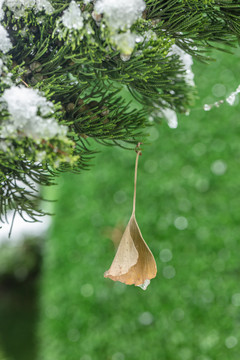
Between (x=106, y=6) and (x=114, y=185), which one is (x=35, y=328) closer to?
(x=114, y=185)

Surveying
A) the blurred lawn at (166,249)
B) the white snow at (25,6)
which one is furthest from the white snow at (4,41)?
the blurred lawn at (166,249)

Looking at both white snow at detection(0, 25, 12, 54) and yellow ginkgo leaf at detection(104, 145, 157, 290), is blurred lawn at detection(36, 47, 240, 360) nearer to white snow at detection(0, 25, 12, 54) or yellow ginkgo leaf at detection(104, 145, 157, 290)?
yellow ginkgo leaf at detection(104, 145, 157, 290)

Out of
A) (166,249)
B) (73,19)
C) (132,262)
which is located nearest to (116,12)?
(73,19)

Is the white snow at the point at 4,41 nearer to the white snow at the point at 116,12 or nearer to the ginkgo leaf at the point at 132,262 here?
the white snow at the point at 116,12

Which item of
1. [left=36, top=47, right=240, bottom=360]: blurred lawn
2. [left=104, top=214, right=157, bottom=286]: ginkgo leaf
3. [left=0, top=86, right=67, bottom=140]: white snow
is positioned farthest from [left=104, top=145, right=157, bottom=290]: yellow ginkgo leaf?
[left=36, top=47, right=240, bottom=360]: blurred lawn

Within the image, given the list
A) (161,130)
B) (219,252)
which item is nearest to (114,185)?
(161,130)
